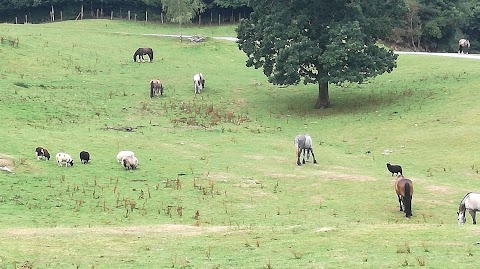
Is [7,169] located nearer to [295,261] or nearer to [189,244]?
[189,244]

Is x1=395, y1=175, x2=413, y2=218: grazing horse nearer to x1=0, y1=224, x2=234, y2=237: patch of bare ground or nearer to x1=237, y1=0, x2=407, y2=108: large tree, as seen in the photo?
x1=0, y1=224, x2=234, y2=237: patch of bare ground

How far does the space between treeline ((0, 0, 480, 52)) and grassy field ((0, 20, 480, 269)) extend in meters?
22.7

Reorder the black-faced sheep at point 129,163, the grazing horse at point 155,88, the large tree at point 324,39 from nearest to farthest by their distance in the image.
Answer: the black-faced sheep at point 129,163
the large tree at point 324,39
the grazing horse at point 155,88

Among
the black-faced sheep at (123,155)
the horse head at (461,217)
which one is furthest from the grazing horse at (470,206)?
the black-faced sheep at (123,155)

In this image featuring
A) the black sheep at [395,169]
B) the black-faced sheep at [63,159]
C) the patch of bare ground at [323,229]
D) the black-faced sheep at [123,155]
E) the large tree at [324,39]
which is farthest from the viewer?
the large tree at [324,39]

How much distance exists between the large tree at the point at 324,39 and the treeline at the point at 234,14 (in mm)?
33935

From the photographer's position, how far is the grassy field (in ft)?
54.9

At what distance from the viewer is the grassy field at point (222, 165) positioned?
16.7 metres

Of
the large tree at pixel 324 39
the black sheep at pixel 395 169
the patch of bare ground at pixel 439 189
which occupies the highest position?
the large tree at pixel 324 39

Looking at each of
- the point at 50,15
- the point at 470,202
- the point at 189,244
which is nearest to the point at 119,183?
the point at 189,244

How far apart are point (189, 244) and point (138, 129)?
22.3 meters

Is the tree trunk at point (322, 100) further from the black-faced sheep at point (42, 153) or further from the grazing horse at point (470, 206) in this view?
the grazing horse at point (470, 206)

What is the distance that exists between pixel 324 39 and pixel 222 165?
16.3m

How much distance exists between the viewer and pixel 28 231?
1927 cm
